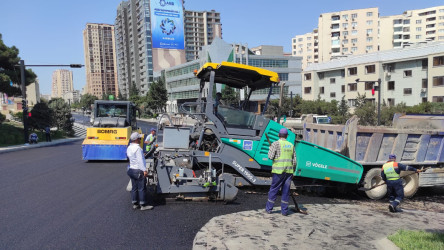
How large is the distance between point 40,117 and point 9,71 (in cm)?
408

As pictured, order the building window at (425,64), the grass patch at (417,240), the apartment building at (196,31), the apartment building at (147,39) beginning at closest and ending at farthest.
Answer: the grass patch at (417,240), the building window at (425,64), the apartment building at (147,39), the apartment building at (196,31)

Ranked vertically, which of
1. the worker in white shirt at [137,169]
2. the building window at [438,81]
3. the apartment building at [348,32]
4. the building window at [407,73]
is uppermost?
the apartment building at [348,32]

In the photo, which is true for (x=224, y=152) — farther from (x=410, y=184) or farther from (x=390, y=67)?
(x=390, y=67)

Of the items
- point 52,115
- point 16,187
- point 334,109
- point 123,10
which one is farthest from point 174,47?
point 16,187

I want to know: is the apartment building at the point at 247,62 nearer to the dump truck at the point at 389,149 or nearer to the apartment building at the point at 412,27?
the apartment building at the point at 412,27

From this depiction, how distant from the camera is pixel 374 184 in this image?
23.9 ft

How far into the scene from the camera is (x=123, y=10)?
110188 mm

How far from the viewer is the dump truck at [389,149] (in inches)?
279

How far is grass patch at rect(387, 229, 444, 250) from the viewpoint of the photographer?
13.3 feet

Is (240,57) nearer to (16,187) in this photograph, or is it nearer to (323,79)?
(323,79)

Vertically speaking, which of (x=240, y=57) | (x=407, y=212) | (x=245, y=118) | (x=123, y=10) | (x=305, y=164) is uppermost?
(x=123, y=10)

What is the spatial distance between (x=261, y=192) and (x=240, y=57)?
5139 cm

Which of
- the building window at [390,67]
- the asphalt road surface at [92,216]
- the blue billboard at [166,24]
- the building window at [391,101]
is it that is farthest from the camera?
the blue billboard at [166,24]

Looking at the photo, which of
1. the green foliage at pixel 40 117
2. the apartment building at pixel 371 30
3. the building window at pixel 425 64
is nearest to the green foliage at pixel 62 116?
the green foliage at pixel 40 117
